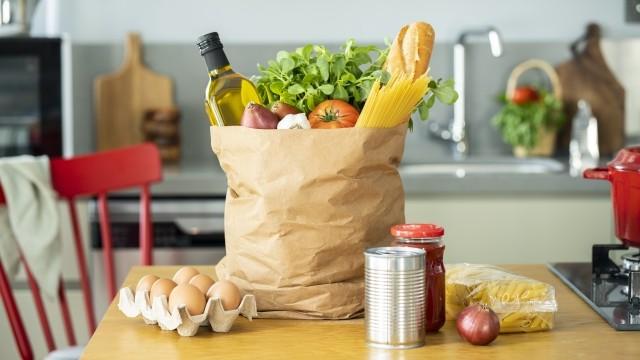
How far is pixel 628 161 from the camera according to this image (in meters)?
1.54

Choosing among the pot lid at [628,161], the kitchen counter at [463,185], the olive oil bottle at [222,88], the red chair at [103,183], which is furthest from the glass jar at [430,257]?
the kitchen counter at [463,185]

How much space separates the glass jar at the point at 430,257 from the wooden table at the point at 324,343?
1.3 inches

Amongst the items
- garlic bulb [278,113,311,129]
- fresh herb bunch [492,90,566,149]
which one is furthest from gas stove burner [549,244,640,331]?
fresh herb bunch [492,90,566,149]

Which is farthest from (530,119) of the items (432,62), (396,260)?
(396,260)

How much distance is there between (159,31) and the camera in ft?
12.0

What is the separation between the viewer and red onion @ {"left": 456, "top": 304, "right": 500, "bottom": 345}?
4.04 ft

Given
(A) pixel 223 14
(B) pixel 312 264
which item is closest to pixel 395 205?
(B) pixel 312 264

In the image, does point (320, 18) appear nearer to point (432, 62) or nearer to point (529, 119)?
point (432, 62)

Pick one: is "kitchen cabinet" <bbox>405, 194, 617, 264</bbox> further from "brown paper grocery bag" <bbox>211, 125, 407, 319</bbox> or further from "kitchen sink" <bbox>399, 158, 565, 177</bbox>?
"brown paper grocery bag" <bbox>211, 125, 407, 319</bbox>

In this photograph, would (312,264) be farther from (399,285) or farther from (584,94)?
(584,94)

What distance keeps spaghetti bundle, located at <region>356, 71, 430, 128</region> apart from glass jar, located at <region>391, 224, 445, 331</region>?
0.45 ft

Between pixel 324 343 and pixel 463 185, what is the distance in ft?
6.18

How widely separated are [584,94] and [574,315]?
2398mm

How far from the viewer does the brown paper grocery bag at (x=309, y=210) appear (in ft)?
4.27
